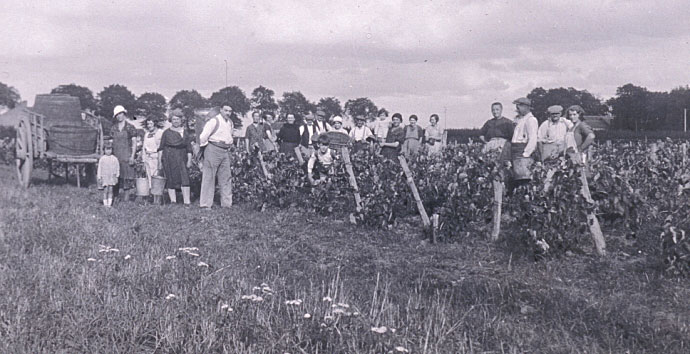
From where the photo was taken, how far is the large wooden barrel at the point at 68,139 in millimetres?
14375

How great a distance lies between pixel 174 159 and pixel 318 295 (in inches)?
299

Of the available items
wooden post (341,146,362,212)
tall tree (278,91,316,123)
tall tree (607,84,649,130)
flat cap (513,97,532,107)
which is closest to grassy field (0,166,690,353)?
wooden post (341,146,362,212)

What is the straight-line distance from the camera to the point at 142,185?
12.1 metres

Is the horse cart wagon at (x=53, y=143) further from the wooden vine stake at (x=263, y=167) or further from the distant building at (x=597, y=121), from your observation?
the distant building at (x=597, y=121)

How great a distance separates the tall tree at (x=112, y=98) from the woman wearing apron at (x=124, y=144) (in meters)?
57.7

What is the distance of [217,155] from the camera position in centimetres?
1113

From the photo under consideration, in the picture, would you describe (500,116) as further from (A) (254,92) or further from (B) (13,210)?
(A) (254,92)

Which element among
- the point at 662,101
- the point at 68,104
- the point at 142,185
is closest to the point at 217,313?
the point at 142,185

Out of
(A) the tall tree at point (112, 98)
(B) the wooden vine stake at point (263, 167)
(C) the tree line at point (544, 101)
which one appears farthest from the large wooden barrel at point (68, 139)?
(A) the tall tree at point (112, 98)

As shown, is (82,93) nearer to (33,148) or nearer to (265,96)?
(265,96)

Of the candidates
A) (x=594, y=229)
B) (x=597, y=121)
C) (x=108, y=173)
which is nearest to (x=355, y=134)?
(x=108, y=173)

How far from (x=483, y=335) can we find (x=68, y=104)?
14.2m

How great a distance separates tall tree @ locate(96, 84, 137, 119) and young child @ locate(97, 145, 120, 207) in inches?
2327

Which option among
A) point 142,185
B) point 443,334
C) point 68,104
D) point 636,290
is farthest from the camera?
point 68,104
